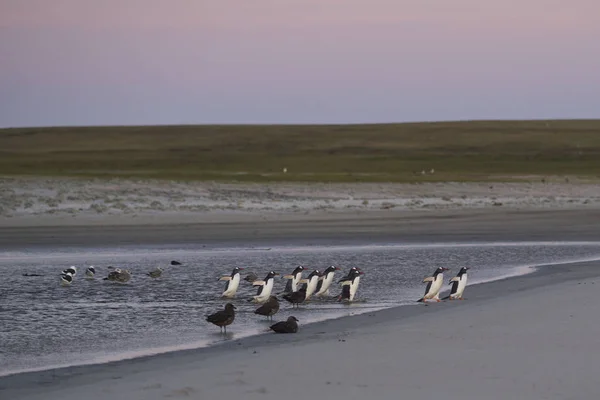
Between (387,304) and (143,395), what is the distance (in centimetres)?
650

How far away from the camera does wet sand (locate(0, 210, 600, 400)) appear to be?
339 inches

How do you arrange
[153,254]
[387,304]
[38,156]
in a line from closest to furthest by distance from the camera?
[387,304], [153,254], [38,156]

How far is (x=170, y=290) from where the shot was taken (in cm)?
1631

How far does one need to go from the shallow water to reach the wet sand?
0.83m

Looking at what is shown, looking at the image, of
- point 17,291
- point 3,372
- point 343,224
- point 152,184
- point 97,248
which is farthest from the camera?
point 152,184

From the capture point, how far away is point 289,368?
31.4 ft

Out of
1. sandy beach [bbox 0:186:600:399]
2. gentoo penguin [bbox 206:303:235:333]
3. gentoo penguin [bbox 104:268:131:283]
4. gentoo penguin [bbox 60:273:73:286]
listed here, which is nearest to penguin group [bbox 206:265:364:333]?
gentoo penguin [bbox 206:303:235:333]

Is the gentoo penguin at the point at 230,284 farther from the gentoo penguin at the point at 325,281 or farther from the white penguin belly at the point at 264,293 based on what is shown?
the gentoo penguin at the point at 325,281

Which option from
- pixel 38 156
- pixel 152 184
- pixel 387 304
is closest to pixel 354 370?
pixel 387 304

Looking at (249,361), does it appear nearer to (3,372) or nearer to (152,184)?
(3,372)

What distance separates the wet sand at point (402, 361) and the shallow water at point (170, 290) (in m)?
0.83

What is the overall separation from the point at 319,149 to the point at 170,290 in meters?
79.5

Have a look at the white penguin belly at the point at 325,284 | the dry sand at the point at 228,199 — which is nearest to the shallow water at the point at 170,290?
the white penguin belly at the point at 325,284

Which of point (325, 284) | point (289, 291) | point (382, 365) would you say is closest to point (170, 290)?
point (289, 291)
